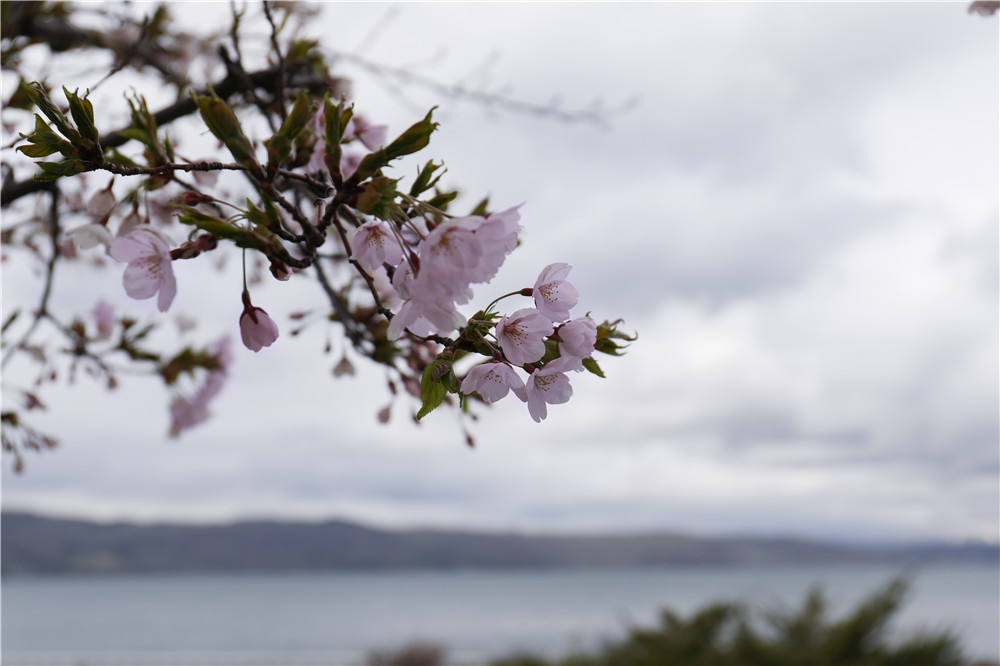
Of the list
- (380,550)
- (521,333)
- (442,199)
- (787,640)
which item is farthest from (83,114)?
(380,550)

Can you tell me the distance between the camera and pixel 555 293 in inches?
37.0

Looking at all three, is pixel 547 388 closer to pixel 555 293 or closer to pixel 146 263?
pixel 555 293

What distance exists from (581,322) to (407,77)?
6.89 feet

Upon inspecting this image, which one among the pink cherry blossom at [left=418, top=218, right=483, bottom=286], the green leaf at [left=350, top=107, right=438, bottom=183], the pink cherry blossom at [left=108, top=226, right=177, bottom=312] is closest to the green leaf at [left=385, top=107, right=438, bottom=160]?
the green leaf at [left=350, top=107, right=438, bottom=183]

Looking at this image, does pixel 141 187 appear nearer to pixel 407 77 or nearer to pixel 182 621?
pixel 407 77

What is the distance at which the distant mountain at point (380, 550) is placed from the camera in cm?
10669

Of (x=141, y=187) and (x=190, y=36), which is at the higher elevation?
(x=190, y=36)

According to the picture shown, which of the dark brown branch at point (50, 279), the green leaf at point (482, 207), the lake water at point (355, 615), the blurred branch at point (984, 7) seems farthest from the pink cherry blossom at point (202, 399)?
the lake water at point (355, 615)

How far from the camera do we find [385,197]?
772 millimetres

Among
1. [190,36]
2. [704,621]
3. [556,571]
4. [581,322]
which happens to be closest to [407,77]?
[190,36]

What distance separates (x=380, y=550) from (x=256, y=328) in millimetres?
122950

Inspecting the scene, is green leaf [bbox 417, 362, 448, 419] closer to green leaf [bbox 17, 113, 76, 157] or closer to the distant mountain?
green leaf [bbox 17, 113, 76, 157]

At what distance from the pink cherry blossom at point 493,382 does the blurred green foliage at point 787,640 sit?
20.2 feet

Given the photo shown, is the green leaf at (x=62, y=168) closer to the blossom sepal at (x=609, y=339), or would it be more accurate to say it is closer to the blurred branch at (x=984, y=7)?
the blossom sepal at (x=609, y=339)
